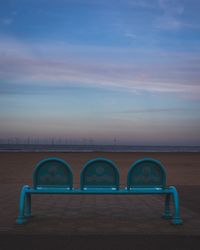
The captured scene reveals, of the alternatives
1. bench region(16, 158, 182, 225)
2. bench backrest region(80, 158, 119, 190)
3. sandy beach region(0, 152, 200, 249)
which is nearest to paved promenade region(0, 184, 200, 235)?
sandy beach region(0, 152, 200, 249)

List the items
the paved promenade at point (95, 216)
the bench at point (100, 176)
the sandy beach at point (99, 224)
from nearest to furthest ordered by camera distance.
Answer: the sandy beach at point (99, 224), the paved promenade at point (95, 216), the bench at point (100, 176)

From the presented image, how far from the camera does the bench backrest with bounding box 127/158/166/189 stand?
7.98 m

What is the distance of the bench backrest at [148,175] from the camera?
26.2 feet

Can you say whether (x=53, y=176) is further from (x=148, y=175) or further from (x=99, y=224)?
(x=148, y=175)

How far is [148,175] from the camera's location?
26.3 ft

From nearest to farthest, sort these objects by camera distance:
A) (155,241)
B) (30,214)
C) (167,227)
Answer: (155,241), (167,227), (30,214)

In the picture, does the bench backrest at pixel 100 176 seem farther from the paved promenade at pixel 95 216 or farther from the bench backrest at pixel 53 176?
the paved promenade at pixel 95 216

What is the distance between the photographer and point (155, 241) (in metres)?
6.25

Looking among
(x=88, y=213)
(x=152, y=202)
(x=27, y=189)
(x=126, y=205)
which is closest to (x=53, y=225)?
(x=27, y=189)

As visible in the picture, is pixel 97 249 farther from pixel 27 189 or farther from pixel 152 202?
pixel 152 202

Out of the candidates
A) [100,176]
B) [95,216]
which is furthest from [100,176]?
[95,216]

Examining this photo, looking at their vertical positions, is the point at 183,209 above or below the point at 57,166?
below

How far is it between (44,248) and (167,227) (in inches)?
94.0

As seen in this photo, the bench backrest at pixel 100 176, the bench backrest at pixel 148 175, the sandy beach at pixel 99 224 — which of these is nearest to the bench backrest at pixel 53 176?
the bench backrest at pixel 100 176
